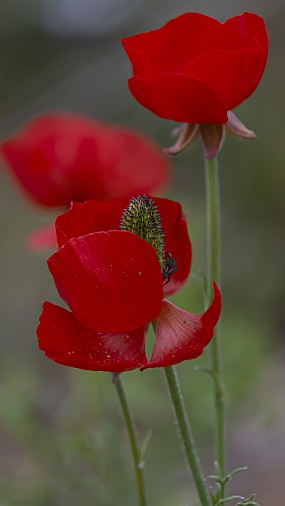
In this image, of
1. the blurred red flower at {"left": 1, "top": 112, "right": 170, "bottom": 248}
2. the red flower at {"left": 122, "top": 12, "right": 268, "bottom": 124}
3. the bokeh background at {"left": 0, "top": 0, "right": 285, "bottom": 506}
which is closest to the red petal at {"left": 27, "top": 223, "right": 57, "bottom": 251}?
the blurred red flower at {"left": 1, "top": 112, "right": 170, "bottom": 248}

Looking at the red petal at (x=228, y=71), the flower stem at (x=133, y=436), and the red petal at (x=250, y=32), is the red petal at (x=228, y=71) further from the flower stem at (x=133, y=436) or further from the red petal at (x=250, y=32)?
the flower stem at (x=133, y=436)

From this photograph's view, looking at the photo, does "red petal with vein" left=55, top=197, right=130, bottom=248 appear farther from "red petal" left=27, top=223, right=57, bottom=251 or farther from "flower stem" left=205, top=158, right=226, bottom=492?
"red petal" left=27, top=223, right=57, bottom=251

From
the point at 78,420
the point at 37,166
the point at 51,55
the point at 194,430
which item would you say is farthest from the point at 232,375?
the point at 51,55

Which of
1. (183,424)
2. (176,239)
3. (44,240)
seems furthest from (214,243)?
(44,240)

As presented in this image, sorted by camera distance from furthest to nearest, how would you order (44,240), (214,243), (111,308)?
(44,240) < (214,243) < (111,308)

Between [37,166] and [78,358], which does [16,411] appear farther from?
[78,358]

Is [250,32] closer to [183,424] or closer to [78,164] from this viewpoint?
[183,424]
